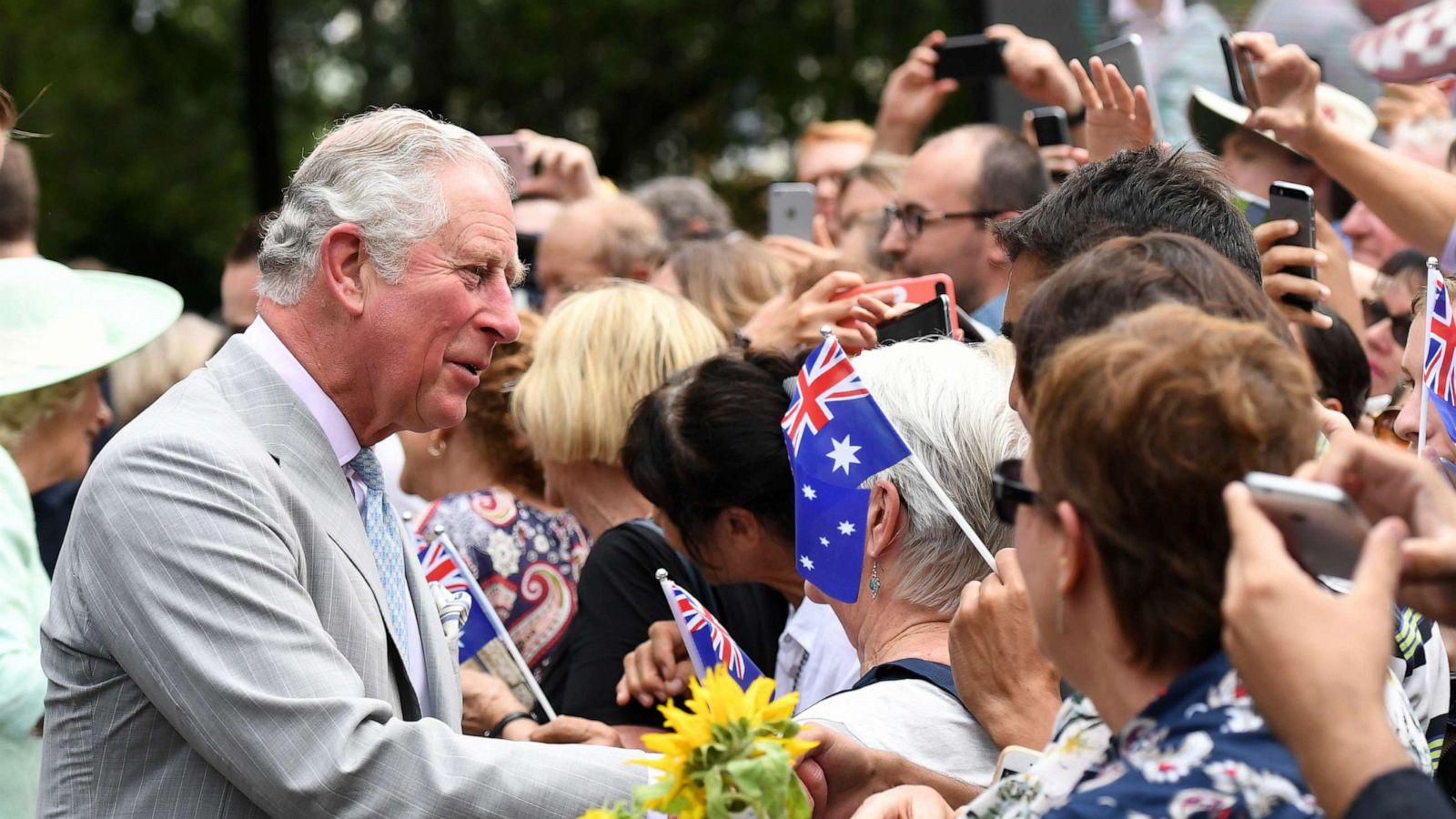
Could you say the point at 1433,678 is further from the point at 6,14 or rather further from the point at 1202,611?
the point at 6,14

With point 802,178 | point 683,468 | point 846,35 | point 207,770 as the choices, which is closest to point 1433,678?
point 683,468

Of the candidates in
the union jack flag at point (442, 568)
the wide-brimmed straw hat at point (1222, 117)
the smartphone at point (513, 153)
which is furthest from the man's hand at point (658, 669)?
the smartphone at point (513, 153)

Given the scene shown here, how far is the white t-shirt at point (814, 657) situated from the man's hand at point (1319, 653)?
196 centimetres

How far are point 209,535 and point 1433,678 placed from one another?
215 cm

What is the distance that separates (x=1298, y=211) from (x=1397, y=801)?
8.27 ft

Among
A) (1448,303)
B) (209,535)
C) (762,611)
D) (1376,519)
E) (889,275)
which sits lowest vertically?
(762,611)

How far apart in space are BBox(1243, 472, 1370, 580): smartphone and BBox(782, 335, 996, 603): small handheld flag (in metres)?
1.14

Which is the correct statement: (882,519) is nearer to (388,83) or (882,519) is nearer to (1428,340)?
(1428,340)

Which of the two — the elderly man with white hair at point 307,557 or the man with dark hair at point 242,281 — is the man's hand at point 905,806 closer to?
the elderly man with white hair at point 307,557

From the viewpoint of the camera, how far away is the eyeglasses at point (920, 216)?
5445 mm

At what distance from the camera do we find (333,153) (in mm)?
2949

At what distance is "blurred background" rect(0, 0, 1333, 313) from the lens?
17.2 m

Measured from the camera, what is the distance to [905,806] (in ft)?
7.85

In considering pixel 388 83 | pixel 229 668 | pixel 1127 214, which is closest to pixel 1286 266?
pixel 1127 214
